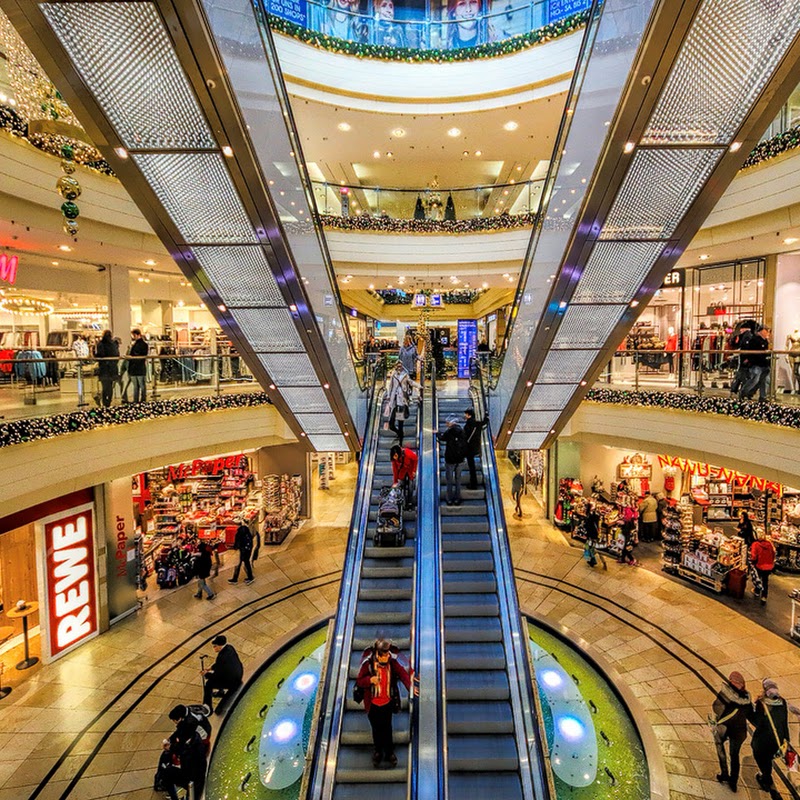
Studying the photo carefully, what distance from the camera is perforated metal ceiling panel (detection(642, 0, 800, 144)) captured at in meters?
3.46

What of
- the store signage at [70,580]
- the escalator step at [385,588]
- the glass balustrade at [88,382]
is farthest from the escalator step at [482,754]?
the store signage at [70,580]

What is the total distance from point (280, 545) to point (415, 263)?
893 centimetres

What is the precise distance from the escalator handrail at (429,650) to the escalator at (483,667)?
1.53ft

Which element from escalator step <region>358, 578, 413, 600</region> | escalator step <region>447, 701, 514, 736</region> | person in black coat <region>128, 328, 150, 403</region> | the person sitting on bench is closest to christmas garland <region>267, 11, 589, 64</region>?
person in black coat <region>128, 328, 150, 403</region>

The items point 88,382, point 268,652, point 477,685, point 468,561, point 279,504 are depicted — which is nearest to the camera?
point 477,685

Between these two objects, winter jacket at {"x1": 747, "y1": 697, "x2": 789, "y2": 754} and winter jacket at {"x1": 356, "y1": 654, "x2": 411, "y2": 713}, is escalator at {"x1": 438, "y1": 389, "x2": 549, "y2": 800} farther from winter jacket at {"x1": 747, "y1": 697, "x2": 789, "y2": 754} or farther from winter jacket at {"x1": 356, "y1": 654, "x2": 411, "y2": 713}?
winter jacket at {"x1": 747, "y1": 697, "x2": 789, "y2": 754}

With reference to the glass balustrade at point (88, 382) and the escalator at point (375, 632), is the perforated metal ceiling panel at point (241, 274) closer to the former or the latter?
the glass balustrade at point (88, 382)

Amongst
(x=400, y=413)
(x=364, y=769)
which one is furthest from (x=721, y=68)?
(x=400, y=413)

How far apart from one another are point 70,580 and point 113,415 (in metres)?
3.31

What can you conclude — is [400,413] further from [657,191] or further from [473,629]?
A: [657,191]

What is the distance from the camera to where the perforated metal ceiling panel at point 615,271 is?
589 cm

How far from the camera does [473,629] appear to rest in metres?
7.05

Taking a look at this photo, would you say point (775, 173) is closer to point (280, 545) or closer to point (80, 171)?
point (80, 171)

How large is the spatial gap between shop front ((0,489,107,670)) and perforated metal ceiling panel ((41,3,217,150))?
7.18 metres
